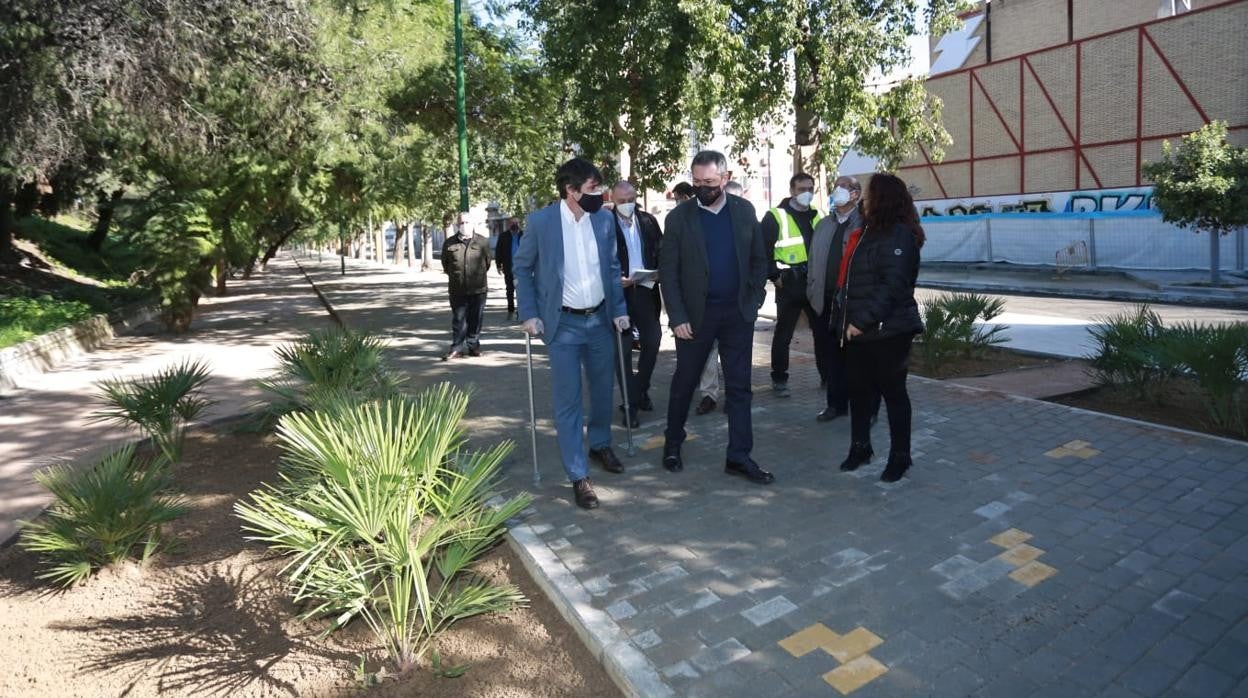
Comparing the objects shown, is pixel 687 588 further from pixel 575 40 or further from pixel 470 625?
pixel 575 40

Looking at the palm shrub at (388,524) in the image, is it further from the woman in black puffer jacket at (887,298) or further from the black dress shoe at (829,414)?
the black dress shoe at (829,414)

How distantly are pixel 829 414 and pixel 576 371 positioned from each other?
7.71ft

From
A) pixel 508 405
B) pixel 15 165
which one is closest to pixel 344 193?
pixel 15 165

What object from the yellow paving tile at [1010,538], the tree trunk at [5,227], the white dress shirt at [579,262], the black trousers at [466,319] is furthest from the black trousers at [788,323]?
the tree trunk at [5,227]

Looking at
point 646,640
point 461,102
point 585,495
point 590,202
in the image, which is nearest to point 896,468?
point 585,495

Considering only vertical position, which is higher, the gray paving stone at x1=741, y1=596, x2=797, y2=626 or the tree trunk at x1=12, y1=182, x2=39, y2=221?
the tree trunk at x1=12, y1=182, x2=39, y2=221

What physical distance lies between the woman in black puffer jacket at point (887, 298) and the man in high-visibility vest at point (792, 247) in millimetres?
1657

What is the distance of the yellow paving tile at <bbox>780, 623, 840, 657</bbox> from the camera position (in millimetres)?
3242

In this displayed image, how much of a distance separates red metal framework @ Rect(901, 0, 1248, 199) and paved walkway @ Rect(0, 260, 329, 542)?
24.1 metres

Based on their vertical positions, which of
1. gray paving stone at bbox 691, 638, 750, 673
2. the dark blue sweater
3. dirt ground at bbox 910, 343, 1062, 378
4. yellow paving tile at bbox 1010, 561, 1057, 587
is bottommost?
gray paving stone at bbox 691, 638, 750, 673

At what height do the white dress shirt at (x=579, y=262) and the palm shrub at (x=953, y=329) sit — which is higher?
the white dress shirt at (x=579, y=262)

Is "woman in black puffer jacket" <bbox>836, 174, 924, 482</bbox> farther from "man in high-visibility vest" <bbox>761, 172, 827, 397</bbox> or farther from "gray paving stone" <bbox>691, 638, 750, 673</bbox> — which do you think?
"gray paving stone" <bbox>691, 638, 750, 673</bbox>

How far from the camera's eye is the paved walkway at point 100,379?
6.51 metres

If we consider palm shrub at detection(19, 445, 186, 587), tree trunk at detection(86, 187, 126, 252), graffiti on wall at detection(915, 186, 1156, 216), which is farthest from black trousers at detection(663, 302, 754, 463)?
graffiti on wall at detection(915, 186, 1156, 216)
